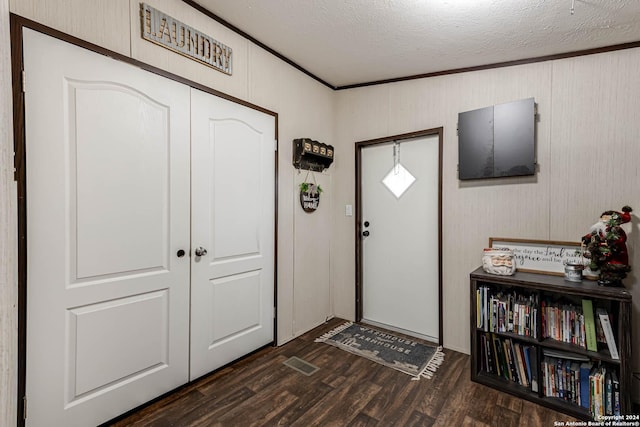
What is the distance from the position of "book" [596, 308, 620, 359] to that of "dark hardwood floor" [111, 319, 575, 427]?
1.56ft

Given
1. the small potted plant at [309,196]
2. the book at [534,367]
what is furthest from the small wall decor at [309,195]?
the book at [534,367]

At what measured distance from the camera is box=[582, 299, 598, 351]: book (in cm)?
192

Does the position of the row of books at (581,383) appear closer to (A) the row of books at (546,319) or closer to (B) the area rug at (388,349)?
(A) the row of books at (546,319)

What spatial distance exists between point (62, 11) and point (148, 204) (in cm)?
103

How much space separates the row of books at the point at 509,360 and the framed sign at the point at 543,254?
0.58 metres

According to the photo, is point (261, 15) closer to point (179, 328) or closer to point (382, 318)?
point (179, 328)

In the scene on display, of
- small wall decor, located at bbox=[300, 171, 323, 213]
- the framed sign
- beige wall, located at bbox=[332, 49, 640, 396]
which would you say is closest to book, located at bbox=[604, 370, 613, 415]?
beige wall, located at bbox=[332, 49, 640, 396]

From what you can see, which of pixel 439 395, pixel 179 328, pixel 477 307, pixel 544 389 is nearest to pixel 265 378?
pixel 179 328

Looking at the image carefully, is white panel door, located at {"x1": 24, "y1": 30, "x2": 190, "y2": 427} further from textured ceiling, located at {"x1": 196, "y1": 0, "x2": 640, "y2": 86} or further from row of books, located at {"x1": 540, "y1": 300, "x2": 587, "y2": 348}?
row of books, located at {"x1": 540, "y1": 300, "x2": 587, "y2": 348}

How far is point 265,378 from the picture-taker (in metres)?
2.25

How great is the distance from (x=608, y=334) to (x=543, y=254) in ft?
2.12

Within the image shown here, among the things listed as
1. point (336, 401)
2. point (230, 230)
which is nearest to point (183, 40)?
point (230, 230)

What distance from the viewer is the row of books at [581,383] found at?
183 cm

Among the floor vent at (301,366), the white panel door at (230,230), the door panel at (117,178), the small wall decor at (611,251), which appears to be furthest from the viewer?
the floor vent at (301,366)
